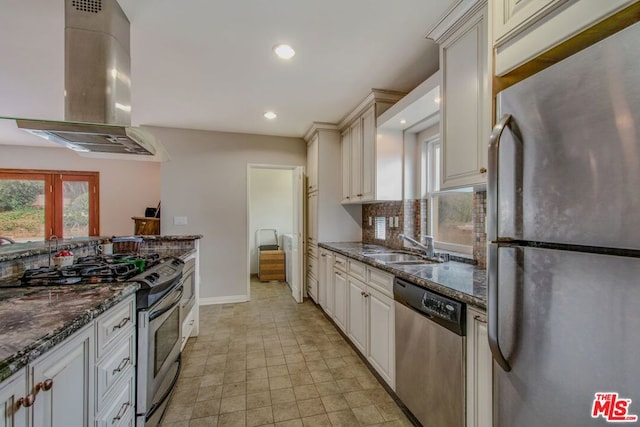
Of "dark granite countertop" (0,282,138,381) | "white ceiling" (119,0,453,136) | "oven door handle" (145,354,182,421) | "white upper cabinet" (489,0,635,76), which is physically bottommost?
"oven door handle" (145,354,182,421)

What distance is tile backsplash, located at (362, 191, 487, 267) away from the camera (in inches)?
77.0

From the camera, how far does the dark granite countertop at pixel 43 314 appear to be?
2.36 feet

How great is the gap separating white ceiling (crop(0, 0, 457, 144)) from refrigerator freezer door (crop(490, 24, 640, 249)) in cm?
124

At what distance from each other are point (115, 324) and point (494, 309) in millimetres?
→ 1513

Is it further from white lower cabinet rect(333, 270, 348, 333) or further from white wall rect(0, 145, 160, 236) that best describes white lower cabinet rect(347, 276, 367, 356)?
white wall rect(0, 145, 160, 236)

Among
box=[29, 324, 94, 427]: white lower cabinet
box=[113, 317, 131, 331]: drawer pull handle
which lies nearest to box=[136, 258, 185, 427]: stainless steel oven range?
box=[113, 317, 131, 331]: drawer pull handle

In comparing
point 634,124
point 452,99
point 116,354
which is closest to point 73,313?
point 116,354

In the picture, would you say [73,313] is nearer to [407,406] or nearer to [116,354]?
[116,354]

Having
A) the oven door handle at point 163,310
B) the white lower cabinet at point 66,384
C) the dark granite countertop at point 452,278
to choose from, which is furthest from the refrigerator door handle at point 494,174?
the oven door handle at point 163,310

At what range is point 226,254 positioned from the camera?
4215 millimetres

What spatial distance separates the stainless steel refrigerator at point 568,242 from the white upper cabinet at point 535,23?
A: 13 cm

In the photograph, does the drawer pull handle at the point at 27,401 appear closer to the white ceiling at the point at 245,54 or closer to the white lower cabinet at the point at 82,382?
the white lower cabinet at the point at 82,382

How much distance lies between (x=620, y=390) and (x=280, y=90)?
9.66ft

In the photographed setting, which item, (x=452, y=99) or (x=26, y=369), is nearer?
(x=26, y=369)
